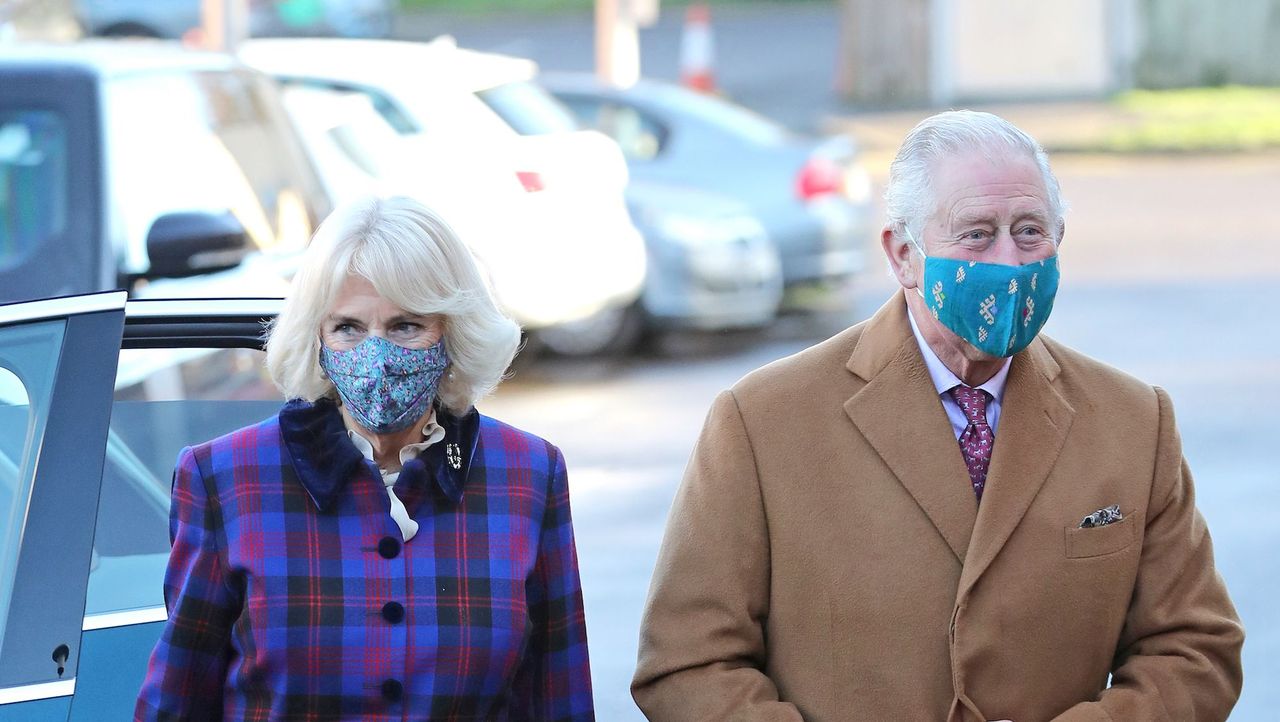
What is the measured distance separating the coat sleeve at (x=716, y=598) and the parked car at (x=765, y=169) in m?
8.49

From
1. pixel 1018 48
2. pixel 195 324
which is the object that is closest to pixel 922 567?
pixel 195 324

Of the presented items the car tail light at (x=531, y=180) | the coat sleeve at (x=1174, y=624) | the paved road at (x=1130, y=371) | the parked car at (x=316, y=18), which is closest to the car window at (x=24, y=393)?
the coat sleeve at (x=1174, y=624)

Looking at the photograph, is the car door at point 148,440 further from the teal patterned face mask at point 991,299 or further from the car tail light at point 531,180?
the car tail light at point 531,180

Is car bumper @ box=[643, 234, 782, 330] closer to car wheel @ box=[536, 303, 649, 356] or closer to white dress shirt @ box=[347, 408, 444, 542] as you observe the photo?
car wheel @ box=[536, 303, 649, 356]

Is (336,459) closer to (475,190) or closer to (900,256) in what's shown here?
(900,256)

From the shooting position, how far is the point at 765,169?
11555 mm

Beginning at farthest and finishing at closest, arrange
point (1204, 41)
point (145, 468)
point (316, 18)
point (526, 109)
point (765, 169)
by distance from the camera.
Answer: point (1204, 41), point (316, 18), point (765, 169), point (526, 109), point (145, 468)

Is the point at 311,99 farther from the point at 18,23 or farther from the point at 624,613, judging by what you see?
the point at 18,23

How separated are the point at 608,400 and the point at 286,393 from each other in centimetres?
698

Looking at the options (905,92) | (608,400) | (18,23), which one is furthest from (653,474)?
(905,92)

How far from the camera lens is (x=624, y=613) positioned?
625cm

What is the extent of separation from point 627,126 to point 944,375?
9.40 m

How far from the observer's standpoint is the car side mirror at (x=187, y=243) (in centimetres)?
519

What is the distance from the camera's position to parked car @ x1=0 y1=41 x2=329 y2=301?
17.1 ft
